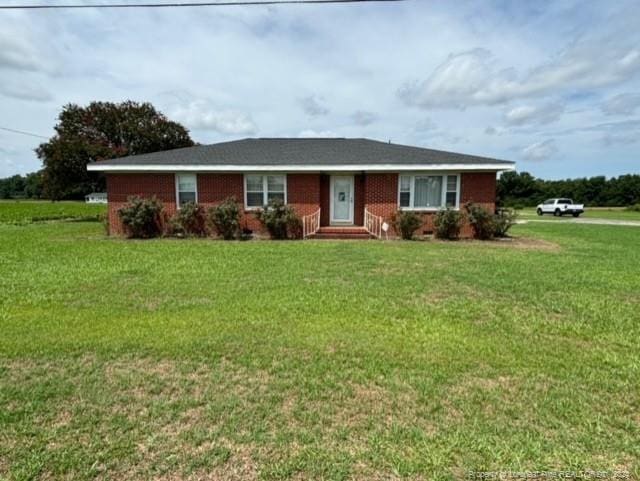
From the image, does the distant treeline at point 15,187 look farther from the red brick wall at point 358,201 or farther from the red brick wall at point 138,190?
the red brick wall at point 358,201

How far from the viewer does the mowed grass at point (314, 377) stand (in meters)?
2.49

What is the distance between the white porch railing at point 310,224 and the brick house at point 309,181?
4cm

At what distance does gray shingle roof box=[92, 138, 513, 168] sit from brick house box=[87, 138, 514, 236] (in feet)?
0.13

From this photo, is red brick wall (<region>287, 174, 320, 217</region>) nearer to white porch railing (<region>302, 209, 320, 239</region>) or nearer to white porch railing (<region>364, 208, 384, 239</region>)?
white porch railing (<region>302, 209, 320, 239</region>)

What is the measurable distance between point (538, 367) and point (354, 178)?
12.7 meters

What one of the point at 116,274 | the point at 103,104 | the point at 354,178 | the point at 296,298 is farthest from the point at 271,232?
the point at 103,104

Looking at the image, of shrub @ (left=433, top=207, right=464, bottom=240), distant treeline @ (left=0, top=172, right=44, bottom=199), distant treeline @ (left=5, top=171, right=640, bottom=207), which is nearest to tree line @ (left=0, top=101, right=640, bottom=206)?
shrub @ (left=433, top=207, right=464, bottom=240)

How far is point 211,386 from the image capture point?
132 inches

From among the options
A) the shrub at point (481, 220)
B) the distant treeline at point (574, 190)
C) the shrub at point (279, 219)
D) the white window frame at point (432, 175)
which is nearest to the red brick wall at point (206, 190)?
the shrub at point (279, 219)

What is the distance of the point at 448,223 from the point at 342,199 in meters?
4.35

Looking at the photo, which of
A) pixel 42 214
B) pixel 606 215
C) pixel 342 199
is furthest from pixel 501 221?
pixel 606 215

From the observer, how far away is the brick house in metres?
14.6

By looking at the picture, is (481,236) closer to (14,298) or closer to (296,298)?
(296,298)

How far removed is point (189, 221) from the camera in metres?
14.7
